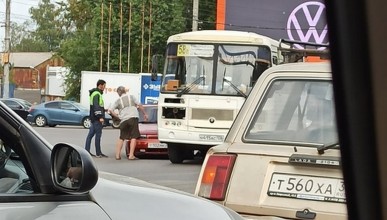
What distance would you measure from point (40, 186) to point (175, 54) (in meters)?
12.2

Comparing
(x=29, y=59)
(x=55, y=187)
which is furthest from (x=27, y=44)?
(x=55, y=187)

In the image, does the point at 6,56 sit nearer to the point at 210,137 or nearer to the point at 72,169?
the point at 210,137

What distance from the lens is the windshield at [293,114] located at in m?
5.01

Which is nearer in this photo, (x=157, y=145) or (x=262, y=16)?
(x=157, y=145)

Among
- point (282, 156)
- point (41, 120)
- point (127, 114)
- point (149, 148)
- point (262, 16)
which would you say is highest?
point (262, 16)

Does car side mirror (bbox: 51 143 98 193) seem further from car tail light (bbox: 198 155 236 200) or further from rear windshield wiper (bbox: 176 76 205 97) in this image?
rear windshield wiper (bbox: 176 76 205 97)

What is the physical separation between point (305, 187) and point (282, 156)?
0.87 feet

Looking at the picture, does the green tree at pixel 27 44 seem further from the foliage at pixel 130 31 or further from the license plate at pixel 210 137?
the license plate at pixel 210 137

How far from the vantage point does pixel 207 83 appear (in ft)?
49.5

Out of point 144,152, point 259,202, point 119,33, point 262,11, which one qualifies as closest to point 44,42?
point 119,33

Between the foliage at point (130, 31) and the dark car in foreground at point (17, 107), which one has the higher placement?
the foliage at point (130, 31)

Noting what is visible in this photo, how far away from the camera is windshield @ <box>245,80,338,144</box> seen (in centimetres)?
501

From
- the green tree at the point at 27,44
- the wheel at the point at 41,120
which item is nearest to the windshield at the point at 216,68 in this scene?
the wheel at the point at 41,120

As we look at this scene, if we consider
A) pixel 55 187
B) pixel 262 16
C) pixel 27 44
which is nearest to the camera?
pixel 55 187
